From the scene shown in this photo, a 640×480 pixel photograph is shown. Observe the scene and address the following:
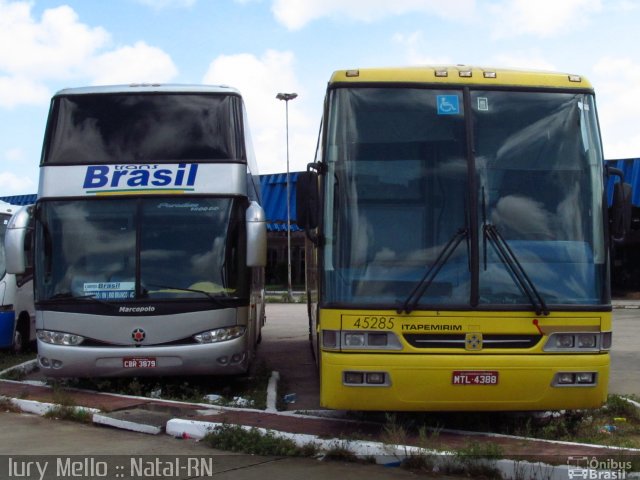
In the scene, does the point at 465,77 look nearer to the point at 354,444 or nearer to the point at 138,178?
the point at 354,444

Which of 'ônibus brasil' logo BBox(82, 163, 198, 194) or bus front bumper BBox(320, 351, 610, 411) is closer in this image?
bus front bumper BBox(320, 351, 610, 411)

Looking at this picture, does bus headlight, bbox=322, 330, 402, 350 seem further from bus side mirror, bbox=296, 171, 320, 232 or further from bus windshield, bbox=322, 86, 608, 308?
bus side mirror, bbox=296, 171, 320, 232

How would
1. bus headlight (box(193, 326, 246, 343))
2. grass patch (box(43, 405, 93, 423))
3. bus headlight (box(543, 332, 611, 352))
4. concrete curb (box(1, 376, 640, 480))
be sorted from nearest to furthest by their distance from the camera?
concrete curb (box(1, 376, 640, 480)), bus headlight (box(543, 332, 611, 352)), grass patch (box(43, 405, 93, 423)), bus headlight (box(193, 326, 246, 343))

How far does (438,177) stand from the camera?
7.14 m

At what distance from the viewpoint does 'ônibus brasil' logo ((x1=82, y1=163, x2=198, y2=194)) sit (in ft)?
31.9

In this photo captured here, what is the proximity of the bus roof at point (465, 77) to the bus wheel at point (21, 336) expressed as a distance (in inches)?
362

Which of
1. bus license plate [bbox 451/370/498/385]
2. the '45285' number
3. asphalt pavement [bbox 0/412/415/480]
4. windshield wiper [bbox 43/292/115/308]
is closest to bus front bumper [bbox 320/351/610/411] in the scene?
bus license plate [bbox 451/370/498/385]

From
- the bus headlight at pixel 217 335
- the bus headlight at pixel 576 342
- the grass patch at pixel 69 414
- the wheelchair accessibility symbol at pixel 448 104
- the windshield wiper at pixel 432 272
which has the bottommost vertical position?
the grass patch at pixel 69 414

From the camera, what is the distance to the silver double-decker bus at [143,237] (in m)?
9.41

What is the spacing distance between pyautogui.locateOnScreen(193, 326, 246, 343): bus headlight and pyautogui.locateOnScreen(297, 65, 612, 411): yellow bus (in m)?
2.65

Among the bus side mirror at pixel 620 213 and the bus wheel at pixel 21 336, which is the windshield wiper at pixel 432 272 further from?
the bus wheel at pixel 21 336

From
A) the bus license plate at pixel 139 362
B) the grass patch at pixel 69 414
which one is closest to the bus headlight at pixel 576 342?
the bus license plate at pixel 139 362

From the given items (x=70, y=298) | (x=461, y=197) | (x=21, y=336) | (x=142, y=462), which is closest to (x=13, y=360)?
(x=21, y=336)

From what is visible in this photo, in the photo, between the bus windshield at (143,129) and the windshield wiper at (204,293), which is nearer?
the windshield wiper at (204,293)
